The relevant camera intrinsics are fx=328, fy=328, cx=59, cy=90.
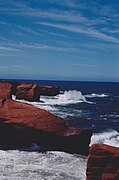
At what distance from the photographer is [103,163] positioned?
13.4 metres

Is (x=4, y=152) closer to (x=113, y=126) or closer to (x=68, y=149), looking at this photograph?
(x=68, y=149)

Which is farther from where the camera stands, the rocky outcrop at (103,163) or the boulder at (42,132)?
the boulder at (42,132)

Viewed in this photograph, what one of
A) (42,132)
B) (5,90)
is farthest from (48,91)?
(42,132)

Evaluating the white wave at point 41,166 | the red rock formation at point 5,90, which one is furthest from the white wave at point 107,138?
the red rock formation at point 5,90

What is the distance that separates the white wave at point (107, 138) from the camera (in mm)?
22672

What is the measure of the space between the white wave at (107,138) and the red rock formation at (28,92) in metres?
30.2

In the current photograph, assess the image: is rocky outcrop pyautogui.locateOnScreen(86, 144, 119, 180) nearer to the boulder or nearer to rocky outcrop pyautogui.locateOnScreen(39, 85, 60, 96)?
the boulder

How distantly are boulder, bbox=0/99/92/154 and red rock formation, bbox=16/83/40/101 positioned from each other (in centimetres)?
3512

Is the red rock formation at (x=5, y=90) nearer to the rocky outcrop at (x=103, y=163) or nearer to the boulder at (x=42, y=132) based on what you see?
the boulder at (x=42, y=132)

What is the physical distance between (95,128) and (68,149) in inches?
390

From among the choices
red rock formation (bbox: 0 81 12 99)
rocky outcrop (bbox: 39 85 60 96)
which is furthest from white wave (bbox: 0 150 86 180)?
rocky outcrop (bbox: 39 85 60 96)

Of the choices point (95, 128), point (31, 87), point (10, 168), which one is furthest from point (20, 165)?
point (31, 87)

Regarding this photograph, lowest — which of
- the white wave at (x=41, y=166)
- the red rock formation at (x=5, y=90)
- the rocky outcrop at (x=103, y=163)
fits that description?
the white wave at (x=41, y=166)

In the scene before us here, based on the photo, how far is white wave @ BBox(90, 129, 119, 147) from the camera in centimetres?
2267
